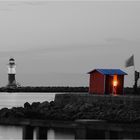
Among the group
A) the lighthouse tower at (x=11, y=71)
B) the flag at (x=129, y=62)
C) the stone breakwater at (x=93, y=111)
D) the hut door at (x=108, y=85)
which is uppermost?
the lighthouse tower at (x=11, y=71)

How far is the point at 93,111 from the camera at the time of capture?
28.2 metres

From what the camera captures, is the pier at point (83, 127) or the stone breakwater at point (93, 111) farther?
the stone breakwater at point (93, 111)

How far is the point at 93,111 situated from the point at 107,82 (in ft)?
15.9

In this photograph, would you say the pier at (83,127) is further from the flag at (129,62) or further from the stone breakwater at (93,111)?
the flag at (129,62)

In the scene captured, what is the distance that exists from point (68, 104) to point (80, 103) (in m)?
0.79

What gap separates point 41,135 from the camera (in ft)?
66.8

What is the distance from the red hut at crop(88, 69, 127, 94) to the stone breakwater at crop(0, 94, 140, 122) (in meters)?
2.18

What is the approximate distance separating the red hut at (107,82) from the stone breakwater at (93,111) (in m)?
2.18

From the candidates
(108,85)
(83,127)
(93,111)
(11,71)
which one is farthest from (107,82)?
(11,71)

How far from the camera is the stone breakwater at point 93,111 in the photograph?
2702 centimetres

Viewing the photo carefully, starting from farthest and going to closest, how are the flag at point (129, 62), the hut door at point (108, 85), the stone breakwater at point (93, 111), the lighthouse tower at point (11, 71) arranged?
the lighthouse tower at point (11, 71) < the flag at point (129, 62) < the hut door at point (108, 85) < the stone breakwater at point (93, 111)

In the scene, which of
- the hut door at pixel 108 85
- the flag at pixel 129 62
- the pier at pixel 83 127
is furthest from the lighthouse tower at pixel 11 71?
the pier at pixel 83 127

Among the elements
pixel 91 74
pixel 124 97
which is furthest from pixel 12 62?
pixel 124 97

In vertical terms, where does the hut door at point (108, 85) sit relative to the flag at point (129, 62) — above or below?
below
